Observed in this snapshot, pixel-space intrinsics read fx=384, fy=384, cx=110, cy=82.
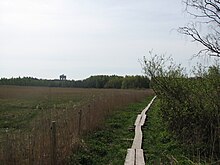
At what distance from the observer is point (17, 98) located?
1507 inches

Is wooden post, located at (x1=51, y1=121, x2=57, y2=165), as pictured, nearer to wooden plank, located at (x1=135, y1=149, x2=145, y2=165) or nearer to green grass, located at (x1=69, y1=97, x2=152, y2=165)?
green grass, located at (x1=69, y1=97, x2=152, y2=165)

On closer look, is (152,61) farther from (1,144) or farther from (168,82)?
(1,144)

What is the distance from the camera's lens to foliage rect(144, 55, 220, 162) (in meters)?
10.9

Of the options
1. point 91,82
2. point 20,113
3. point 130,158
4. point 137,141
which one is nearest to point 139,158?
point 130,158

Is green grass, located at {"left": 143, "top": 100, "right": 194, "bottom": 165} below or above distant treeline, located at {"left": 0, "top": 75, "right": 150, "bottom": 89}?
below

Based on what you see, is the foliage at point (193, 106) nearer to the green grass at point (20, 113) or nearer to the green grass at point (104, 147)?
the green grass at point (104, 147)

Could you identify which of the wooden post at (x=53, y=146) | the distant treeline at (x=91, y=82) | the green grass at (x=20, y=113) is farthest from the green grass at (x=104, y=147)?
the distant treeline at (x=91, y=82)

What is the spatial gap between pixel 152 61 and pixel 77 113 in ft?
13.7

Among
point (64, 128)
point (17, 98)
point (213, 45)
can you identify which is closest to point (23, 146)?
point (64, 128)

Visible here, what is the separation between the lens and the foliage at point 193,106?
10883 millimetres

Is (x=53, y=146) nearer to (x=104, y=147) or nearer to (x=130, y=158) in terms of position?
(x=130, y=158)

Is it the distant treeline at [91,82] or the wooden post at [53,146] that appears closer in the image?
the wooden post at [53,146]

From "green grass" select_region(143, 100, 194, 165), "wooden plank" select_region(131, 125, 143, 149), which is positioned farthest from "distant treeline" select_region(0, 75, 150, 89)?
"wooden plank" select_region(131, 125, 143, 149)

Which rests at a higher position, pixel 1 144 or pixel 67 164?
pixel 1 144
